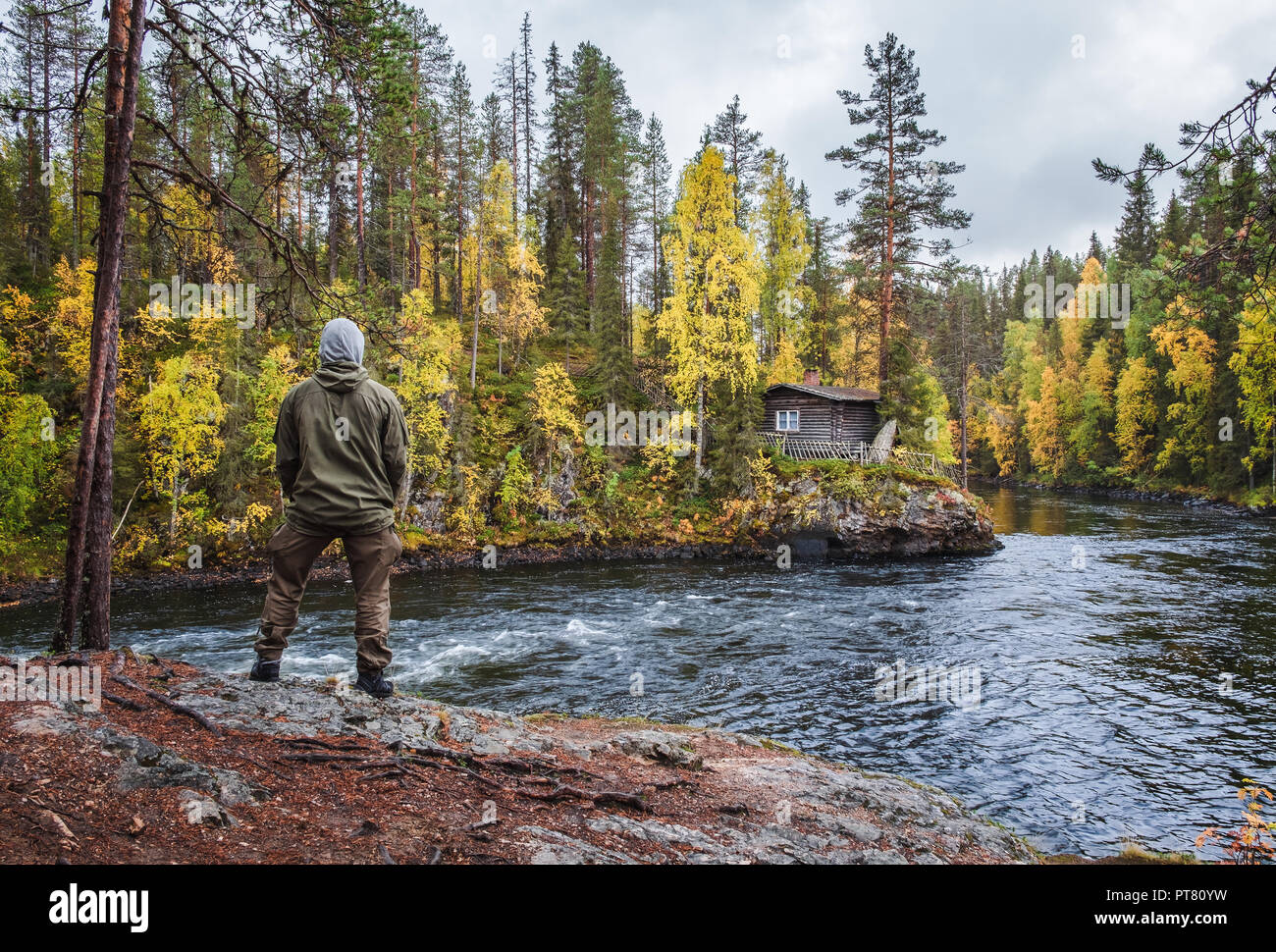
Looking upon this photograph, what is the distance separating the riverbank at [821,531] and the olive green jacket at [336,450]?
20.9m

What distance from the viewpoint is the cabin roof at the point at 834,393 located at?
109 feet

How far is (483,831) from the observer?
13.5ft

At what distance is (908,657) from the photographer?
47.3 feet

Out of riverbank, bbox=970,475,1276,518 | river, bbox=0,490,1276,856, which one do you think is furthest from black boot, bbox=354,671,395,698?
riverbank, bbox=970,475,1276,518

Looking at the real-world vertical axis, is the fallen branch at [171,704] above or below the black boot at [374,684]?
above

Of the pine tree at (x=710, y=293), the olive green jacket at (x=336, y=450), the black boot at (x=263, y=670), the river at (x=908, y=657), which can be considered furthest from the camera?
the pine tree at (x=710, y=293)

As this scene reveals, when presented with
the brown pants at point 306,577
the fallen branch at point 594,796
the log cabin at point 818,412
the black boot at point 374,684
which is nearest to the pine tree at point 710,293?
the log cabin at point 818,412

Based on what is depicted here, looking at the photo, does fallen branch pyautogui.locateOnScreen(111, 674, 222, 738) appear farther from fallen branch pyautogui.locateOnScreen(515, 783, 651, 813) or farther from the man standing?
fallen branch pyautogui.locateOnScreen(515, 783, 651, 813)

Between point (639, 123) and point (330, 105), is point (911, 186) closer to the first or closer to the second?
point (639, 123)

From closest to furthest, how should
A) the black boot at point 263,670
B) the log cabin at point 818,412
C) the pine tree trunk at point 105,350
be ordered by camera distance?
the black boot at point 263,670 → the pine tree trunk at point 105,350 → the log cabin at point 818,412

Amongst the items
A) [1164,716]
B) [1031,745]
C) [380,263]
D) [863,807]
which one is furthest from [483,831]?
[380,263]

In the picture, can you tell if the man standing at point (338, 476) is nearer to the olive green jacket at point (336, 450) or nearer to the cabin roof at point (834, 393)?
the olive green jacket at point (336, 450)

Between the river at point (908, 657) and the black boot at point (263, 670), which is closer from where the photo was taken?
the black boot at point (263, 670)
